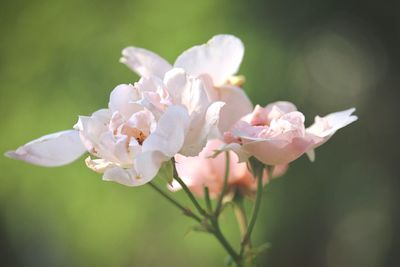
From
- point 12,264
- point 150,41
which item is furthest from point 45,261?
point 150,41

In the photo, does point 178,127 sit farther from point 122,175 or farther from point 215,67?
point 215,67

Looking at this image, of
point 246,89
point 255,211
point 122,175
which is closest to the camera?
point 122,175

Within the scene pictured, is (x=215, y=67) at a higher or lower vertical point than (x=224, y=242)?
higher

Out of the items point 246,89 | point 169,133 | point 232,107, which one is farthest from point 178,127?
point 246,89

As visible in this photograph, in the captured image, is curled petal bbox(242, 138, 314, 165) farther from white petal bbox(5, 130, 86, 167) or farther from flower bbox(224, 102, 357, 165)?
white petal bbox(5, 130, 86, 167)

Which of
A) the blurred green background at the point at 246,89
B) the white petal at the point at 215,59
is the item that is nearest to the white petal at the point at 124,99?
the white petal at the point at 215,59

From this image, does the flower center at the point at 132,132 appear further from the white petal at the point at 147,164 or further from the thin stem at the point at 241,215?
the thin stem at the point at 241,215

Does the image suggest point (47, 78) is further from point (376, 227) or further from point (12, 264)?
point (376, 227)
